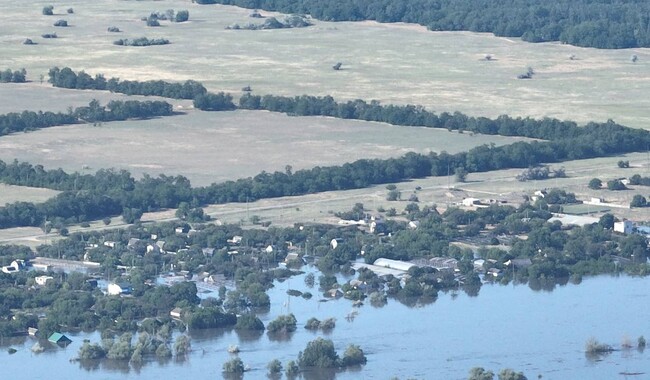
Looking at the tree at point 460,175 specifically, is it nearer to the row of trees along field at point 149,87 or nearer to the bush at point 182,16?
the row of trees along field at point 149,87

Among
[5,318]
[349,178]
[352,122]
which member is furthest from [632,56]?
[5,318]

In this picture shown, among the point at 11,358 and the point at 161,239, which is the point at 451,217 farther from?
the point at 11,358

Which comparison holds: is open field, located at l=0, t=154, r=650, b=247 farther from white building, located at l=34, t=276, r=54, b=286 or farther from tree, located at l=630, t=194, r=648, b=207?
white building, located at l=34, t=276, r=54, b=286

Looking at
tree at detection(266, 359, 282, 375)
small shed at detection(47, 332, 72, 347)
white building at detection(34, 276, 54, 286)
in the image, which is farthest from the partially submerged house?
tree at detection(266, 359, 282, 375)

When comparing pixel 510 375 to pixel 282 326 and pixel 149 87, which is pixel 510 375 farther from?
pixel 149 87

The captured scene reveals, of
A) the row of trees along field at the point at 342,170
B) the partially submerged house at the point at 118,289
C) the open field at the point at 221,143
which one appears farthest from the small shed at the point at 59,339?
the open field at the point at 221,143

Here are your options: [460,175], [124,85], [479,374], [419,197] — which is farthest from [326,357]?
[124,85]
